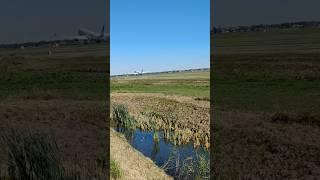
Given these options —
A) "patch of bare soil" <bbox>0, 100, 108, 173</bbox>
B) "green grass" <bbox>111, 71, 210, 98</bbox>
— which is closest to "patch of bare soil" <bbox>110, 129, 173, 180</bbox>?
"patch of bare soil" <bbox>0, 100, 108, 173</bbox>

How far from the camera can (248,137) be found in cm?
2655

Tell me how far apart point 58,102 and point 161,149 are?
15.4 meters

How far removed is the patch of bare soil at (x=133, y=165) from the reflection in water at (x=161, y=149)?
3.11ft

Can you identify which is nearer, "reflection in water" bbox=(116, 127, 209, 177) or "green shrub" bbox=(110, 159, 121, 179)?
"green shrub" bbox=(110, 159, 121, 179)

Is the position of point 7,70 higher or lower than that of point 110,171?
higher

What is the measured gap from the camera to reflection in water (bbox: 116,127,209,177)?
73.4 ft

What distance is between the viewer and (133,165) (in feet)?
62.0

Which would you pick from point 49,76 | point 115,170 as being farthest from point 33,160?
point 49,76

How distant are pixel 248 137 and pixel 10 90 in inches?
1445

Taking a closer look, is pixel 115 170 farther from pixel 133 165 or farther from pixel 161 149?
pixel 161 149

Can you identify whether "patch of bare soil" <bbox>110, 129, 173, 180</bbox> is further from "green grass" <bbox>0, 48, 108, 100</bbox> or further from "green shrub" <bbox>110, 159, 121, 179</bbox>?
"green grass" <bbox>0, 48, 108, 100</bbox>

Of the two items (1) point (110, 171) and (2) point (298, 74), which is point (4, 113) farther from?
(2) point (298, 74)

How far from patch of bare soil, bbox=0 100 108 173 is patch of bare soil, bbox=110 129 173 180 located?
0.75m

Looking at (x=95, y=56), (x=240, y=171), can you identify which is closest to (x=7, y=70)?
(x=95, y=56)
